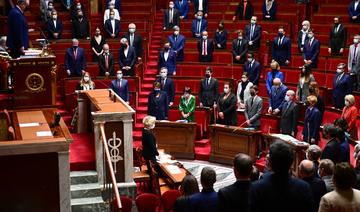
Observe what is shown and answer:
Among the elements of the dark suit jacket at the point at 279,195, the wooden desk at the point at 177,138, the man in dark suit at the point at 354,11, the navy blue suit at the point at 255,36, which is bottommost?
the wooden desk at the point at 177,138

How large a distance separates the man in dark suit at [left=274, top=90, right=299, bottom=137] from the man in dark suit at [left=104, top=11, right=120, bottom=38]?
5.20 meters

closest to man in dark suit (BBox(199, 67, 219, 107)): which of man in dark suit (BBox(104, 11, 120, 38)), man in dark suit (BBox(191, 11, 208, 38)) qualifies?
man in dark suit (BBox(191, 11, 208, 38))

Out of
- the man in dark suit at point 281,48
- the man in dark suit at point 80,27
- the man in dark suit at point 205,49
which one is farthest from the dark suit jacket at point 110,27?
the man in dark suit at point 281,48

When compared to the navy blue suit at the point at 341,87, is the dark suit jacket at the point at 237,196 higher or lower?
higher

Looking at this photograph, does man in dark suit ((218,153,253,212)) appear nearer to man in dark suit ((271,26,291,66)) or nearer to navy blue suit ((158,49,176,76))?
man in dark suit ((271,26,291,66))

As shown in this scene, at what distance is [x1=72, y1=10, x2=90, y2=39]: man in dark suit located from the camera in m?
14.1

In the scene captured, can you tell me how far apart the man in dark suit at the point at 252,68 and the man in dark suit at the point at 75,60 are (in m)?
3.30

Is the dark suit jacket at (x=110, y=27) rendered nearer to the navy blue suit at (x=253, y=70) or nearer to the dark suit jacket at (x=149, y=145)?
the navy blue suit at (x=253, y=70)

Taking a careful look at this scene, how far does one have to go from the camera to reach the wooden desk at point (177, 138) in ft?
36.2

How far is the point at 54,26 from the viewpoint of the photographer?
45.7ft

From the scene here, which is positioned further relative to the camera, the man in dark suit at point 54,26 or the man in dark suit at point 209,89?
the man in dark suit at point 54,26

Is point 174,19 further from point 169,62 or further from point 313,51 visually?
point 313,51

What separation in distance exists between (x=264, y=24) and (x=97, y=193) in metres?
8.35

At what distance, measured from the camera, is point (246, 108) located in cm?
1070
